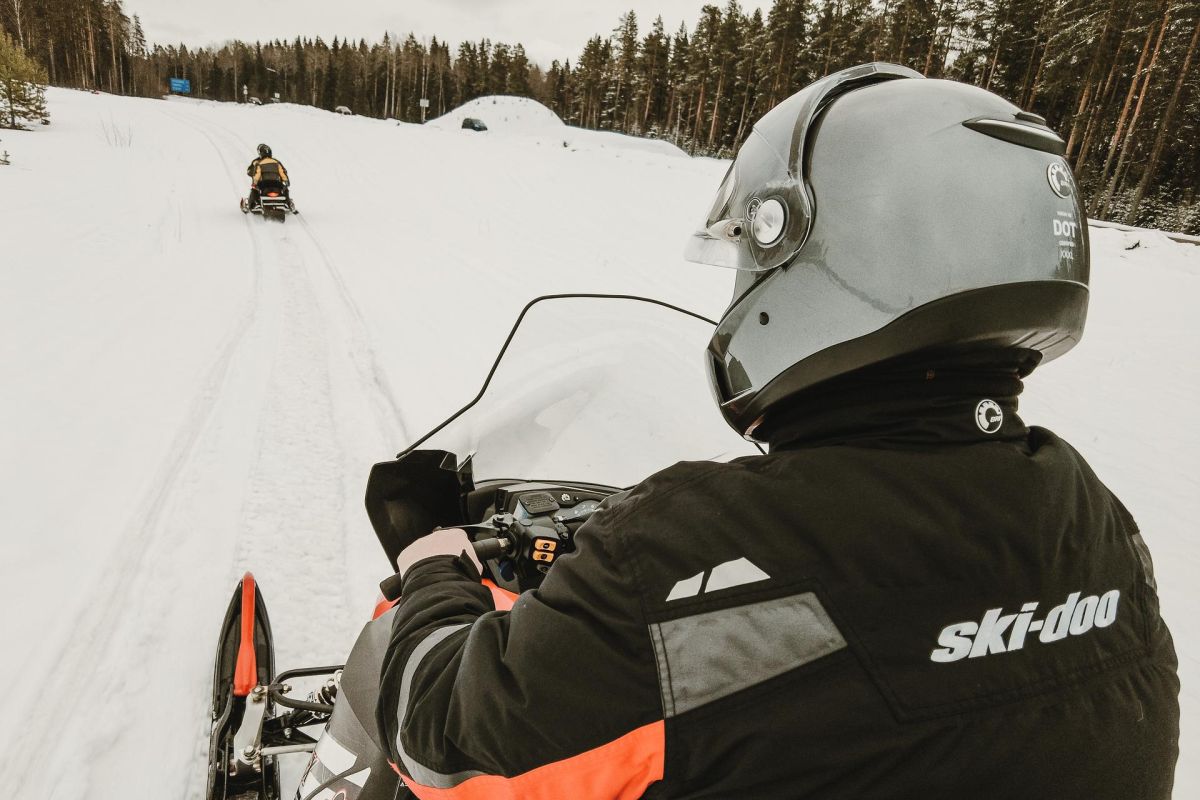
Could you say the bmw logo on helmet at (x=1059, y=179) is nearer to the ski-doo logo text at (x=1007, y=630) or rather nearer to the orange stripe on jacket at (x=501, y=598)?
the ski-doo logo text at (x=1007, y=630)

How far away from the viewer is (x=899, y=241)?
1103 mm

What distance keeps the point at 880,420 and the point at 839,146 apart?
0.58 meters

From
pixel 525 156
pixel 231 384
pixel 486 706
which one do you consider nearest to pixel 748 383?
pixel 486 706

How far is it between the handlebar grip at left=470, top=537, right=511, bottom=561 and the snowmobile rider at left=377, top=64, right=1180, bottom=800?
486 mm

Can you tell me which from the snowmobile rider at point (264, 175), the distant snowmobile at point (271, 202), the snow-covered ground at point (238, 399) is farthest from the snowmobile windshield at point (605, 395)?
the snowmobile rider at point (264, 175)

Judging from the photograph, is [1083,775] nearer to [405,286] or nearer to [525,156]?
[405,286]

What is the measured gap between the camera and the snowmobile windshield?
2115mm

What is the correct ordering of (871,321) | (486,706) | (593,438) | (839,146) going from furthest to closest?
(593,438) < (839,146) < (871,321) < (486,706)

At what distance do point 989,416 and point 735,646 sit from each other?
520 millimetres

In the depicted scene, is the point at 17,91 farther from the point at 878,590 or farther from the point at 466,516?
the point at 878,590

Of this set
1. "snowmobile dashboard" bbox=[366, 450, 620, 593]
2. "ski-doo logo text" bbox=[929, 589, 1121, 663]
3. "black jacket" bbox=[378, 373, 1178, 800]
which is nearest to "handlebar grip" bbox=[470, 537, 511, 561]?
"snowmobile dashboard" bbox=[366, 450, 620, 593]

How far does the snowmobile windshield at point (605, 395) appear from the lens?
212cm

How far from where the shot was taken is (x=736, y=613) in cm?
83

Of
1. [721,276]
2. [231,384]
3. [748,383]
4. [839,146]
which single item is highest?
[839,146]
